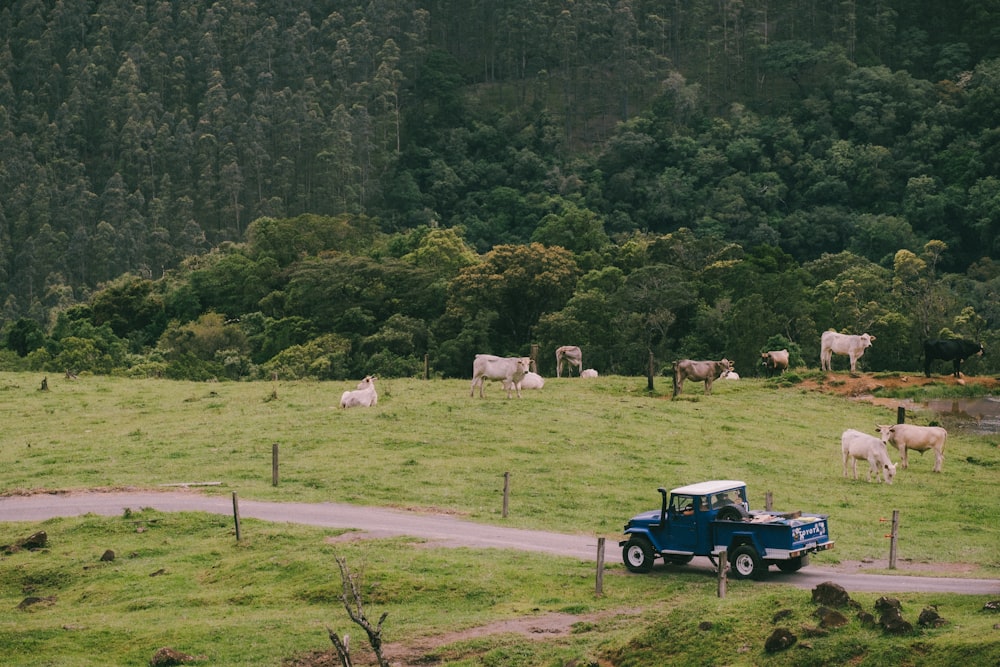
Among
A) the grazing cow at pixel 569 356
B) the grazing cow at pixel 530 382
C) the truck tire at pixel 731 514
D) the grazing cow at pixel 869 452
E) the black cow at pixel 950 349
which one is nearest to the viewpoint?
the truck tire at pixel 731 514

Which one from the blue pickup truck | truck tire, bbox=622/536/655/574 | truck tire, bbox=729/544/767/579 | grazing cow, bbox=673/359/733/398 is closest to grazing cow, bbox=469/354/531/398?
grazing cow, bbox=673/359/733/398

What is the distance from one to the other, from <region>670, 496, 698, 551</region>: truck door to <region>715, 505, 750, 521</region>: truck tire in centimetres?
55

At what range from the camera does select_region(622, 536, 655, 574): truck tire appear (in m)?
28.7

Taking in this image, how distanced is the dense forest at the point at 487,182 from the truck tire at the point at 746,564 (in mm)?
41350

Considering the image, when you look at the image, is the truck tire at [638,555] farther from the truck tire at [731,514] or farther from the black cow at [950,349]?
the black cow at [950,349]

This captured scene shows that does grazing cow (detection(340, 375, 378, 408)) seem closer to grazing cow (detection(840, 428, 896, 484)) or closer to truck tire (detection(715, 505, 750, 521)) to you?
grazing cow (detection(840, 428, 896, 484))

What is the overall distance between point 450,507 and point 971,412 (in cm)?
2873

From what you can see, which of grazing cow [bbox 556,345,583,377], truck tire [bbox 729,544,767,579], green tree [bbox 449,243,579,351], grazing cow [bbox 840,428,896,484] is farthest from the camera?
green tree [bbox 449,243,579,351]

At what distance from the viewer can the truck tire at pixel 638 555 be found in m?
28.7

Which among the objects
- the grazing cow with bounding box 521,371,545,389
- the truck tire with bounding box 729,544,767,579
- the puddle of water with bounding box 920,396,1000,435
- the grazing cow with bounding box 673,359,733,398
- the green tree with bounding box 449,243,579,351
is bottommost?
the truck tire with bounding box 729,544,767,579

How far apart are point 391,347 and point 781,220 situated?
65.7 metres

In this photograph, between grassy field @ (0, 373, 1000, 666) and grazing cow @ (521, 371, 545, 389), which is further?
grazing cow @ (521, 371, 545, 389)

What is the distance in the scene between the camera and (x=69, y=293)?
486 ft

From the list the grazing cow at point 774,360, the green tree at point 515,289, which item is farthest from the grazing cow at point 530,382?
the green tree at point 515,289
